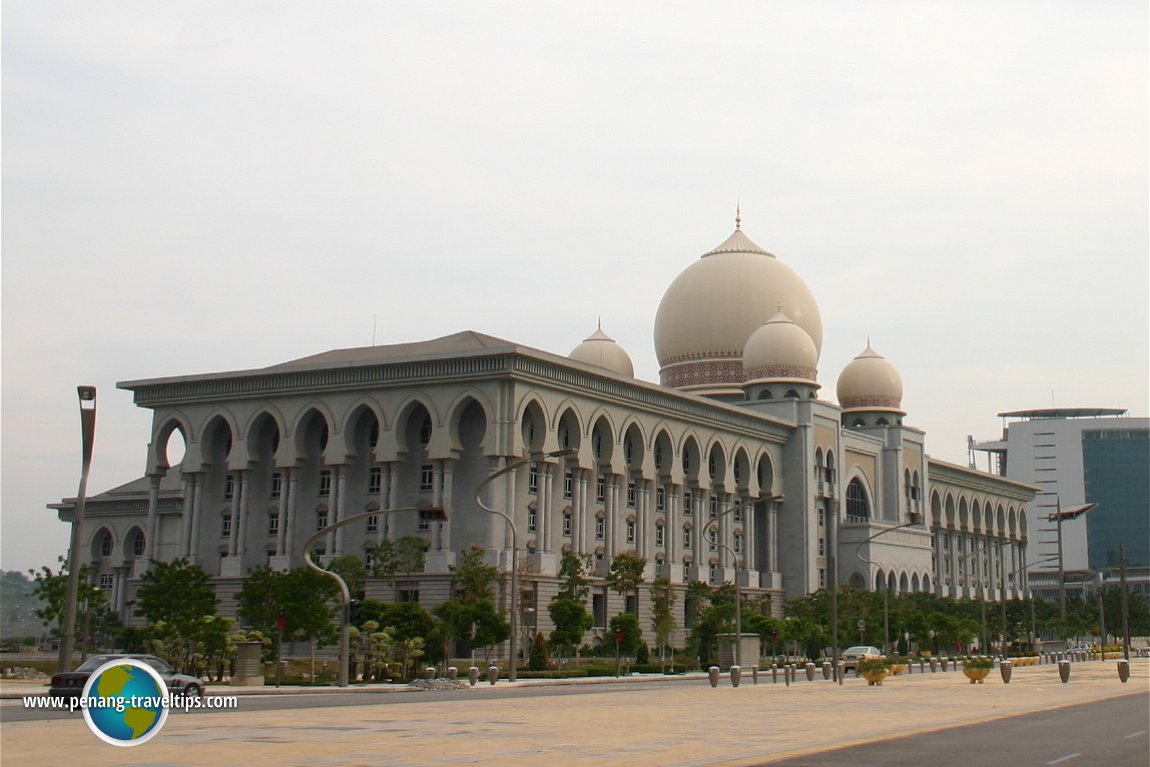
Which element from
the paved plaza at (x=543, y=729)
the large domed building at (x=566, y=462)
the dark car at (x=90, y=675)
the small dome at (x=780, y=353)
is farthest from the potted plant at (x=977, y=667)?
the small dome at (x=780, y=353)

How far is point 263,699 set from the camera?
39375mm

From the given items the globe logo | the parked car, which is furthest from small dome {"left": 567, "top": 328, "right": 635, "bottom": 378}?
the globe logo

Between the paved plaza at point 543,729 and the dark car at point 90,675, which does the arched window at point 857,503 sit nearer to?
the paved plaza at point 543,729

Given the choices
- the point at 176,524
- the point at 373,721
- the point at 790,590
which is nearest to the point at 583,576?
the point at 790,590

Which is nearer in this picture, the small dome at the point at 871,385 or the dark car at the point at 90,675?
the dark car at the point at 90,675

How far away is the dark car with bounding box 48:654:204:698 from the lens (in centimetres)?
3197

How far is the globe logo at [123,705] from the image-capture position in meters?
21.5

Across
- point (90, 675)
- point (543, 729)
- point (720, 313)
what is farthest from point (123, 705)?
point (720, 313)

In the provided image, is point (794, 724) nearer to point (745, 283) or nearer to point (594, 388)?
point (594, 388)

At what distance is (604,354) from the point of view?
336 feet

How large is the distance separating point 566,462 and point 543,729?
50223 mm

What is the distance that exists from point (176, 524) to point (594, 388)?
105 feet

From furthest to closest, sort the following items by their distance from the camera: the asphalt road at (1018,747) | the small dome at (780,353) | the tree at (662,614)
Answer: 1. the small dome at (780,353)
2. the tree at (662,614)
3. the asphalt road at (1018,747)

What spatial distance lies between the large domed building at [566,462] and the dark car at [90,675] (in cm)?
2115
